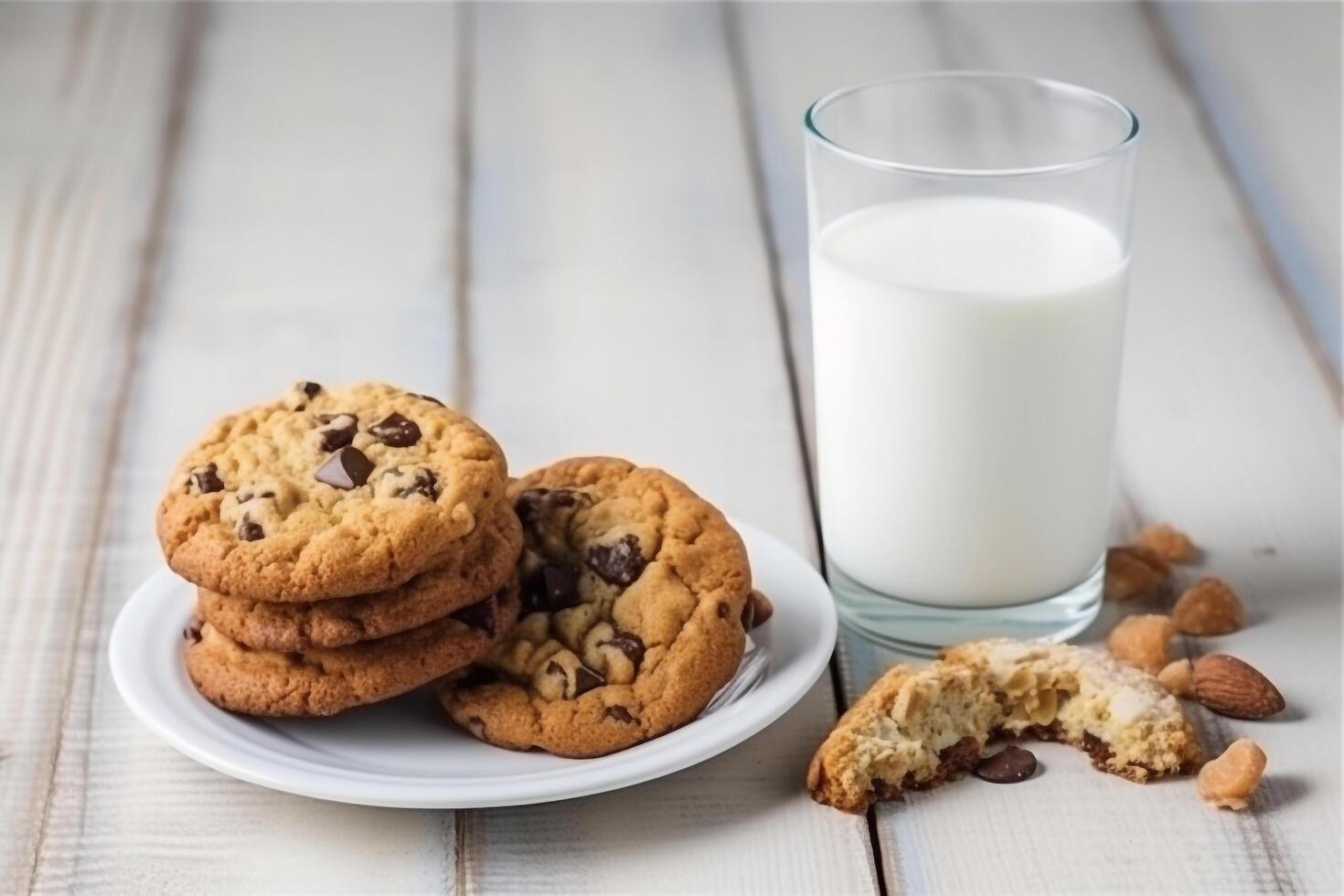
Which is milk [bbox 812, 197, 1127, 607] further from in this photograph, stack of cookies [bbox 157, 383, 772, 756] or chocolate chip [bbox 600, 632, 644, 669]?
chocolate chip [bbox 600, 632, 644, 669]

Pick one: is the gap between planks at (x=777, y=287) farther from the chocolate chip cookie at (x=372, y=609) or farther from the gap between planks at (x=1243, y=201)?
the gap between planks at (x=1243, y=201)

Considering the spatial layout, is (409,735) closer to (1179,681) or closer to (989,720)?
(989,720)

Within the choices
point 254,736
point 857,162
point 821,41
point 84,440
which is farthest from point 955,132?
point 821,41

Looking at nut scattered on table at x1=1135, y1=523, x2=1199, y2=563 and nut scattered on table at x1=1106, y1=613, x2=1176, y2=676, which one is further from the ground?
nut scattered on table at x1=1106, y1=613, x2=1176, y2=676

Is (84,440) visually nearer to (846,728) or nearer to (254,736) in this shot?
(254,736)

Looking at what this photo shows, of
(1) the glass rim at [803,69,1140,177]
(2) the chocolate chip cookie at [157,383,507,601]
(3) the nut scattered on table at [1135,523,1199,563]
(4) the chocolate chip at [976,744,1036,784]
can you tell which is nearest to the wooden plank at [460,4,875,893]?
(4) the chocolate chip at [976,744,1036,784]
